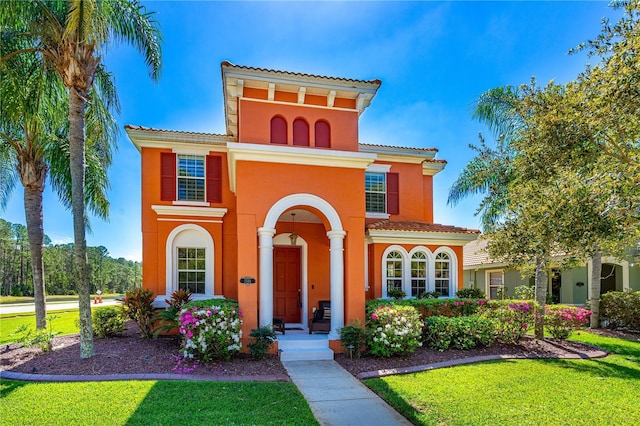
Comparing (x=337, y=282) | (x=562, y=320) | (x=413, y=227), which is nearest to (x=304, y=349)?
(x=337, y=282)

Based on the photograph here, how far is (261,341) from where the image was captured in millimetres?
8977

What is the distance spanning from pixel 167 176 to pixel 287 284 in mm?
5582

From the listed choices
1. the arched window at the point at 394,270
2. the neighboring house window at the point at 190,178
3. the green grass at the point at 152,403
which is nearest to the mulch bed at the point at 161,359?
the green grass at the point at 152,403

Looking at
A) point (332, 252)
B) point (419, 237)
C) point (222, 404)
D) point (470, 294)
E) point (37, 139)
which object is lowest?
point (222, 404)

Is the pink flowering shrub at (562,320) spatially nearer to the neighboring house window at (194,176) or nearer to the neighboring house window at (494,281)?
the neighboring house window at (194,176)

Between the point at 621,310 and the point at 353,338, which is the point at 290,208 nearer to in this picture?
the point at 353,338

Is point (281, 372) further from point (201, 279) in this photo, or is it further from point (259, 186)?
point (201, 279)

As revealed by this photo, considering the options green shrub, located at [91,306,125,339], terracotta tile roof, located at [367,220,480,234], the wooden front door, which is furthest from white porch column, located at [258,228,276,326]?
green shrub, located at [91,306,125,339]

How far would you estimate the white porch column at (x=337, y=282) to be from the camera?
1009 cm

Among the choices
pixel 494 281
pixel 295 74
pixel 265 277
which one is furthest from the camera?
pixel 494 281

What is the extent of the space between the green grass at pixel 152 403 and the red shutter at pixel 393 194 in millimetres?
9320

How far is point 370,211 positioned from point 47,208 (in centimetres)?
1251

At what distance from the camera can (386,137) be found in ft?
54.0

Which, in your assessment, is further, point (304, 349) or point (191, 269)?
point (191, 269)
